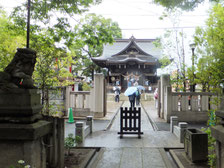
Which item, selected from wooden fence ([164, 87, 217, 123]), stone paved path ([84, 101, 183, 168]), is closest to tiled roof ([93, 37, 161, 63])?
wooden fence ([164, 87, 217, 123])

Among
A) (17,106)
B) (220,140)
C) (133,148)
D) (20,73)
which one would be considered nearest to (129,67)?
(133,148)

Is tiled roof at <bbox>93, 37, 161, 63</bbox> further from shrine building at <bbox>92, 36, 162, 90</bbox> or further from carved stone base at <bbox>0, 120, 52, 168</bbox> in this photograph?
carved stone base at <bbox>0, 120, 52, 168</bbox>

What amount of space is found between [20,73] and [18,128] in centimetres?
86

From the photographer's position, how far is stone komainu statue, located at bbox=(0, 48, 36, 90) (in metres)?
3.04

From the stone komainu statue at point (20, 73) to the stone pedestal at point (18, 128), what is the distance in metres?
0.11

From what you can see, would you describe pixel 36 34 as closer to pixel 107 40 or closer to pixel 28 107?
pixel 107 40

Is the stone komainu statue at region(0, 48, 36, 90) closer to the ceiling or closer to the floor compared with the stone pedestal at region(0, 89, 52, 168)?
closer to the ceiling

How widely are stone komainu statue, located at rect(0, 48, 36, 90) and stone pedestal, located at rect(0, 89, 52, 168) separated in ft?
0.36

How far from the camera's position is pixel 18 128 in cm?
283

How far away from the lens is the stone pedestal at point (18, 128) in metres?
2.84

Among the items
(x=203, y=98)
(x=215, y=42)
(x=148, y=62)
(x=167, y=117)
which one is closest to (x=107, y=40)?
(x=215, y=42)

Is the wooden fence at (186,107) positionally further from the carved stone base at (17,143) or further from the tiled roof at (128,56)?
the tiled roof at (128,56)

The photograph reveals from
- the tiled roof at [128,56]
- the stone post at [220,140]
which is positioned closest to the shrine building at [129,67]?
the tiled roof at [128,56]

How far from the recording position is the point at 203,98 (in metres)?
10.9
